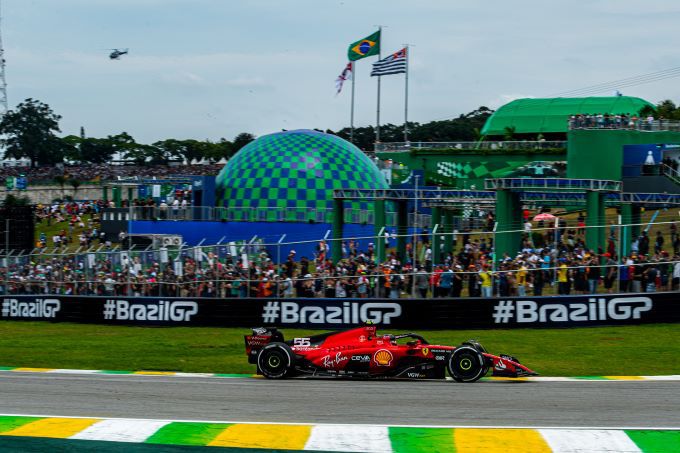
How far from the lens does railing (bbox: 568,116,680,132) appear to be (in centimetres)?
4291

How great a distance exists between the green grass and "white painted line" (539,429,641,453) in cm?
529

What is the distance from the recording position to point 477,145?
61281 mm

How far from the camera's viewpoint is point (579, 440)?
31.1 ft

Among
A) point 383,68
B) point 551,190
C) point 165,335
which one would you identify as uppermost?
point 383,68

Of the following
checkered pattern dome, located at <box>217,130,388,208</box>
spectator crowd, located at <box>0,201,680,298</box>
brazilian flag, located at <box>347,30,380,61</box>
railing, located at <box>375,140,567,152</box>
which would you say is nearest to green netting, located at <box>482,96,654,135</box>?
railing, located at <box>375,140,567,152</box>

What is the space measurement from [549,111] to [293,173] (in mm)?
32672

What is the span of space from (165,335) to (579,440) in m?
14.7

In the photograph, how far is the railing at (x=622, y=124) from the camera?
4291 centimetres

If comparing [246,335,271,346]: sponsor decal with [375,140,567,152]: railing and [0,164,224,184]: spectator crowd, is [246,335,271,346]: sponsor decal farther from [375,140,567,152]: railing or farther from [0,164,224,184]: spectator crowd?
[0,164,224,184]: spectator crowd

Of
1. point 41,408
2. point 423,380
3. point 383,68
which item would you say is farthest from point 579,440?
point 383,68

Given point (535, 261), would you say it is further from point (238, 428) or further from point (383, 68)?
point (383, 68)

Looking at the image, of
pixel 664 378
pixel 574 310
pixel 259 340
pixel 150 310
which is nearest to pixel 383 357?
pixel 259 340

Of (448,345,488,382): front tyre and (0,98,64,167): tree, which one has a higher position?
(0,98,64,167): tree

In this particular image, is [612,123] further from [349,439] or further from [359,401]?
[349,439]
